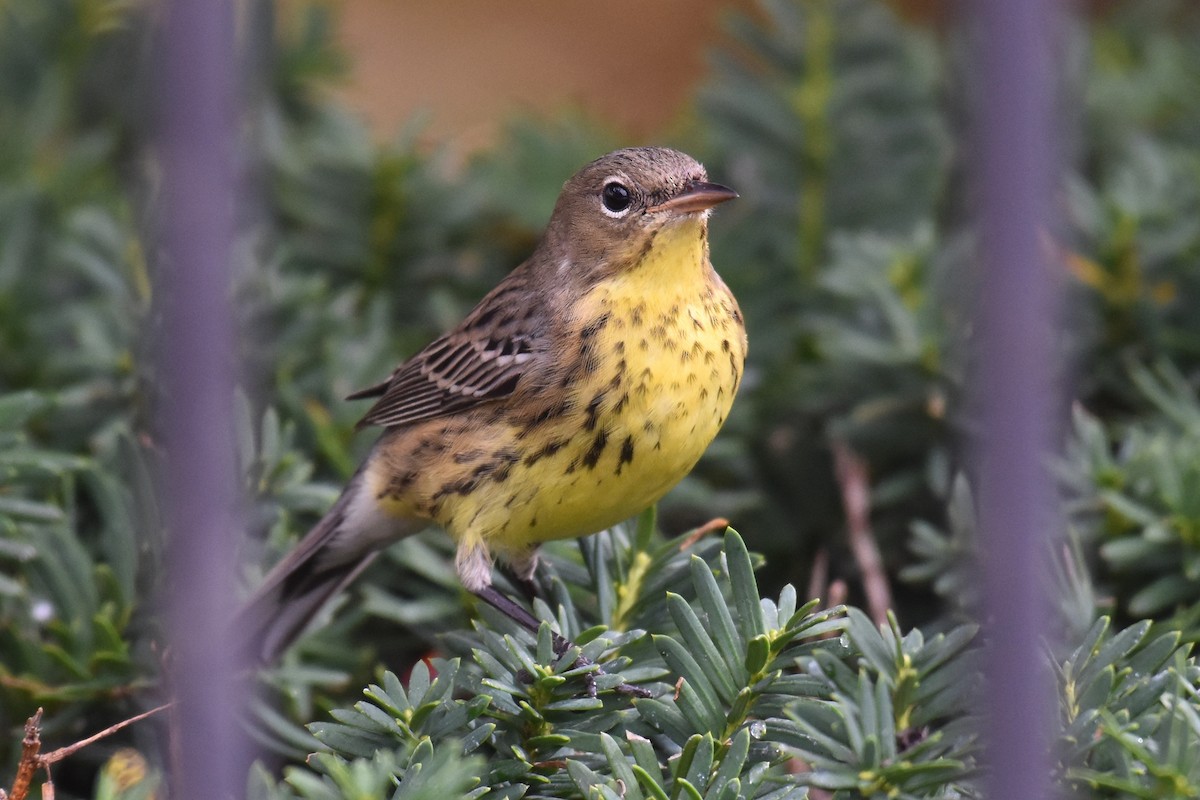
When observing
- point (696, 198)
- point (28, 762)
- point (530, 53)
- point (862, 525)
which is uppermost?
point (530, 53)

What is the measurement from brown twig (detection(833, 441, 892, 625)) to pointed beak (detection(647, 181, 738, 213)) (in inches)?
35.3

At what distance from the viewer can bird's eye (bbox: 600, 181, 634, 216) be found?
2.80 m

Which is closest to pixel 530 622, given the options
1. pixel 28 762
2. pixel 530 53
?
pixel 28 762

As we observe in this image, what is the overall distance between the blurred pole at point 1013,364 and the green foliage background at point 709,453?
21 cm

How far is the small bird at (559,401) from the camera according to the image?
8.27 feet

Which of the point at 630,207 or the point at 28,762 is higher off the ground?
the point at 630,207

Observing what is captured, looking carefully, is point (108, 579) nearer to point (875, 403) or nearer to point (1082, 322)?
point (875, 403)

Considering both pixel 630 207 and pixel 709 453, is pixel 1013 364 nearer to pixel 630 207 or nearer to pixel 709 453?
pixel 630 207

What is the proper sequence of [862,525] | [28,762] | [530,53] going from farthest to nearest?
[530,53] < [862,525] < [28,762]

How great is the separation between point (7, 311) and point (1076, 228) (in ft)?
8.96

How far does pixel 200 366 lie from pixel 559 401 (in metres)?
1.06

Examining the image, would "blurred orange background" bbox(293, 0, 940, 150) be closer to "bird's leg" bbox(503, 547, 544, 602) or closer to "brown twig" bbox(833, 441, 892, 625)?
"brown twig" bbox(833, 441, 892, 625)

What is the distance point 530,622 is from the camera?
241cm

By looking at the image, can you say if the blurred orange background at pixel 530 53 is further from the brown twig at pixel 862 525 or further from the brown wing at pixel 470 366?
the brown wing at pixel 470 366
